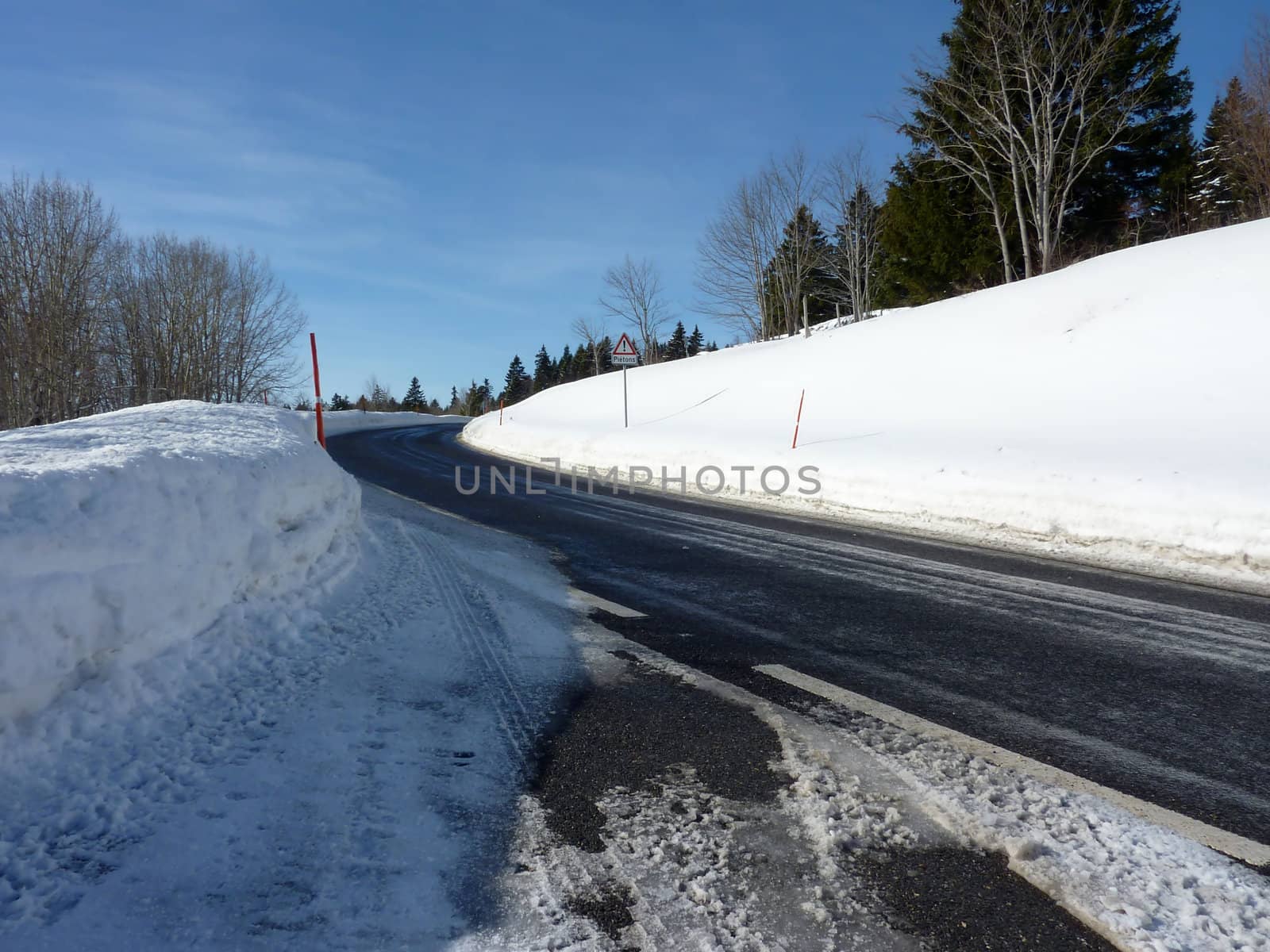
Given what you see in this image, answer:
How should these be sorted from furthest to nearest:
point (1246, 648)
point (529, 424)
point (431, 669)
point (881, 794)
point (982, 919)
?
point (529, 424) → point (1246, 648) → point (431, 669) → point (881, 794) → point (982, 919)

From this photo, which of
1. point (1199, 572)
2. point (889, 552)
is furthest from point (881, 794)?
point (1199, 572)

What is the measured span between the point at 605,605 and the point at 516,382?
97.2 metres

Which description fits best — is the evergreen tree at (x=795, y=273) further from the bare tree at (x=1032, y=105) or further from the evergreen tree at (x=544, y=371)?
the evergreen tree at (x=544, y=371)

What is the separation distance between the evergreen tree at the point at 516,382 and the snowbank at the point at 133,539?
9325cm

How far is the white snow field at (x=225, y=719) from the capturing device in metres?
1.95

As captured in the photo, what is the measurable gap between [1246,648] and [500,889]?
4675 mm

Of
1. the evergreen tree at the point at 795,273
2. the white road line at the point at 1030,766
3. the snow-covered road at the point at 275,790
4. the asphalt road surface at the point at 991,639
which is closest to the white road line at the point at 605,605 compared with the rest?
the asphalt road surface at the point at 991,639

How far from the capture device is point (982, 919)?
74.8 inches

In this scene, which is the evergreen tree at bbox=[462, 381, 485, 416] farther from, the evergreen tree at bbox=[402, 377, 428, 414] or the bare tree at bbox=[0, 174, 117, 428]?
the bare tree at bbox=[0, 174, 117, 428]

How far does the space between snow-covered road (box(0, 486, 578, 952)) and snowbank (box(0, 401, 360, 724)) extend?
164 mm

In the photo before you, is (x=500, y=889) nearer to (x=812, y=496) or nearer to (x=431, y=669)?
(x=431, y=669)

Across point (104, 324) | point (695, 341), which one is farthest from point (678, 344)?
point (104, 324)

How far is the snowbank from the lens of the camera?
2623mm

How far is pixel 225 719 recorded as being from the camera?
3.04m
